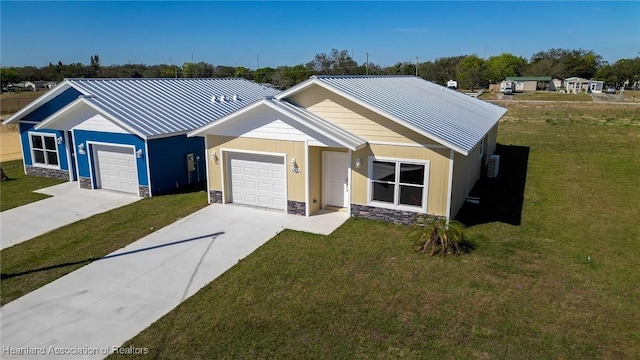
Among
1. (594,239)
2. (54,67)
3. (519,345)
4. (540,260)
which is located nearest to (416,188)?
(540,260)

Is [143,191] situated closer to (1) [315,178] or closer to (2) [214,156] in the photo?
(2) [214,156]

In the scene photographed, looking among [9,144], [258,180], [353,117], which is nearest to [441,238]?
[353,117]

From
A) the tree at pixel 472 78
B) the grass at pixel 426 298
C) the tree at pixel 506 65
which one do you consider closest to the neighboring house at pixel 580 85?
the tree at pixel 472 78

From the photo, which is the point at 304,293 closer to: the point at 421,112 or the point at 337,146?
the point at 337,146

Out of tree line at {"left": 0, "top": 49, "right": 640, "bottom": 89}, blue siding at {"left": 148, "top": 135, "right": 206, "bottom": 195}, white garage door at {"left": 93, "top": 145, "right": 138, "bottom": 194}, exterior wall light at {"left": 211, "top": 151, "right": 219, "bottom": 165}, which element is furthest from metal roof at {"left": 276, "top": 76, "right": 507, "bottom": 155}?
tree line at {"left": 0, "top": 49, "right": 640, "bottom": 89}

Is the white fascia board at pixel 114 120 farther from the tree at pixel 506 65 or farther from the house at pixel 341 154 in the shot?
the tree at pixel 506 65

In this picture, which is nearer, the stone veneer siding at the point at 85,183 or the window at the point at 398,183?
the window at the point at 398,183
